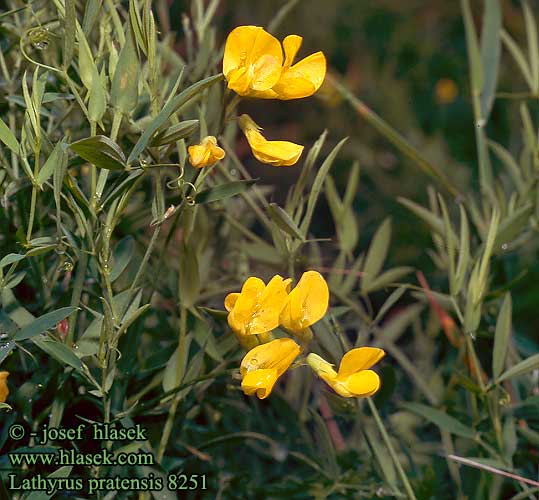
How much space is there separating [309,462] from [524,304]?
0.58 meters

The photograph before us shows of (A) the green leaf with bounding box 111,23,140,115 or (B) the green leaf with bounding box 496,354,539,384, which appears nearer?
(A) the green leaf with bounding box 111,23,140,115

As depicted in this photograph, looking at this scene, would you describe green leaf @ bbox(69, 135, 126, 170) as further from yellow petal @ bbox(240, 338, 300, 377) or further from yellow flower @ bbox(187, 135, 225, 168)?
yellow petal @ bbox(240, 338, 300, 377)

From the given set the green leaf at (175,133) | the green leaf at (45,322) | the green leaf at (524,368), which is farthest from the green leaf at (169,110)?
the green leaf at (524,368)

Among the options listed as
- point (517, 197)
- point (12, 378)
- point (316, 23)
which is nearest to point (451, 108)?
point (316, 23)

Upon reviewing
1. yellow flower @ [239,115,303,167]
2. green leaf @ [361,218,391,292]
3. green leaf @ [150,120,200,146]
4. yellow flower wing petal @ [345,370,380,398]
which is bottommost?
green leaf @ [361,218,391,292]

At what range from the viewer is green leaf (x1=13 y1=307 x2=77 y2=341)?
0.56 m

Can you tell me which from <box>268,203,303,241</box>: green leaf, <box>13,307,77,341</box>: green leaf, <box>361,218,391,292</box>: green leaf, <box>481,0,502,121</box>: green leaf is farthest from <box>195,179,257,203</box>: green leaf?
<box>481,0,502,121</box>: green leaf

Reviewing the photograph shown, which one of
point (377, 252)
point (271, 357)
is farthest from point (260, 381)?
point (377, 252)

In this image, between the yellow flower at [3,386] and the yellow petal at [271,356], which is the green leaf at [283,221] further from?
the yellow flower at [3,386]

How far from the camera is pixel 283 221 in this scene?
62 centimetres

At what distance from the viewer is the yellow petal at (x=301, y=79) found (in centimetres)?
58

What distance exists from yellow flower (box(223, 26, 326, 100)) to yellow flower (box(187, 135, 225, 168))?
1.6 inches

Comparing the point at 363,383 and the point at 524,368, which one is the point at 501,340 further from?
the point at 363,383

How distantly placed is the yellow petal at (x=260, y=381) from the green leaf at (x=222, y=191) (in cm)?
14
